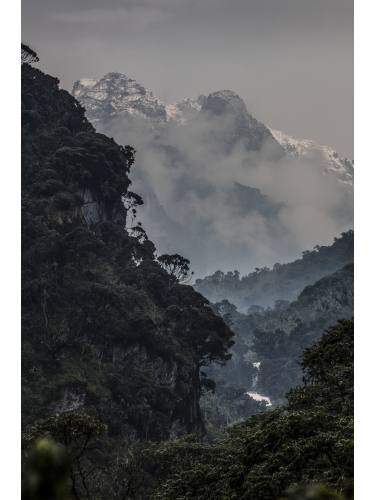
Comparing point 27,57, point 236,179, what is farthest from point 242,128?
point 27,57

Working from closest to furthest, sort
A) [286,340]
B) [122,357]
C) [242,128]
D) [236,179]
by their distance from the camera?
[242,128] → [236,179] → [122,357] → [286,340]

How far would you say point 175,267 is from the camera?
3078cm

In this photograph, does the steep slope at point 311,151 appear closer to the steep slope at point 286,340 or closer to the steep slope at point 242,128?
the steep slope at point 242,128

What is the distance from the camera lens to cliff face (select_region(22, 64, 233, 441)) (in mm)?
20109

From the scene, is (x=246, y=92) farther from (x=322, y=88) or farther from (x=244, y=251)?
(x=244, y=251)

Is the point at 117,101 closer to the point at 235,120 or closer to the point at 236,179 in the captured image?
the point at 236,179

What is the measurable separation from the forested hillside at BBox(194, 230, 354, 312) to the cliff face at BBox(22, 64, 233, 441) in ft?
138

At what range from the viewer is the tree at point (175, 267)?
29867 millimetres

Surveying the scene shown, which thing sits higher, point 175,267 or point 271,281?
point 271,281

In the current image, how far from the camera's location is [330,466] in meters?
6.31

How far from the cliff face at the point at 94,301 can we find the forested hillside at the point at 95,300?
2.1 inches

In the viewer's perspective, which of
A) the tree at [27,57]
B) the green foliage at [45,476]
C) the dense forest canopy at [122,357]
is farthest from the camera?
the tree at [27,57]

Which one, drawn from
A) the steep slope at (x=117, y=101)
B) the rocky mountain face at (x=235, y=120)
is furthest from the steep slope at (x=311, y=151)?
the steep slope at (x=117, y=101)

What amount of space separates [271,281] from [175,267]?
56.5m
